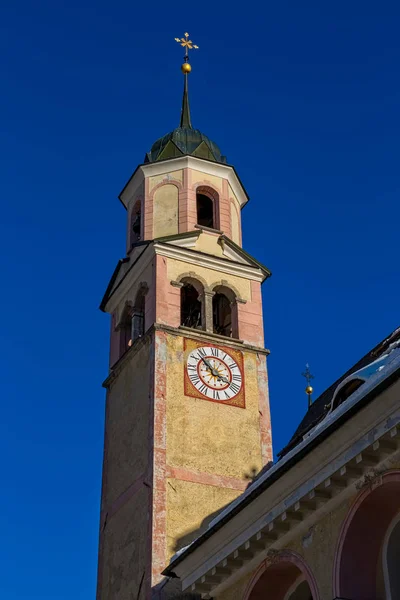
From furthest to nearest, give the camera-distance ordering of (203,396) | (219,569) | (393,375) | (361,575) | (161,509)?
(203,396) → (161,509) → (219,569) → (361,575) → (393,375)

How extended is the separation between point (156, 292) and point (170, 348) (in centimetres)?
179

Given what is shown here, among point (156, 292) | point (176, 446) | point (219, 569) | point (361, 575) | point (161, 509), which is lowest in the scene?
point (361, 575)

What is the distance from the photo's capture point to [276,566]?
17531mm

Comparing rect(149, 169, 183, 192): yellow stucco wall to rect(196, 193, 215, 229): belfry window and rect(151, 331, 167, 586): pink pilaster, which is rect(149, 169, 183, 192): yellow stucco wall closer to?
rect(196, 193, 215, 229): belfry window

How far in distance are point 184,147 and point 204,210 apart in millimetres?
1959

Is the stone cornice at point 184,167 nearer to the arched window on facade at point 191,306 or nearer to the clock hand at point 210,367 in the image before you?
the arched window on facade at point 191,306

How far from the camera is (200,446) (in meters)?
25.5

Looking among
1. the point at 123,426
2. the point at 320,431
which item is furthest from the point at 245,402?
the point at 320,431

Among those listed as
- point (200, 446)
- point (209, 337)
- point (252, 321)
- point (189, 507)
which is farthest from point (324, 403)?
point (189, 507)

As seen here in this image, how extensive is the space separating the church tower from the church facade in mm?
40

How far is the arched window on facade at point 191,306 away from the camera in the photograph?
97.0 feet

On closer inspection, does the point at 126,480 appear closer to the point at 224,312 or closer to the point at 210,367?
the point at 210,367

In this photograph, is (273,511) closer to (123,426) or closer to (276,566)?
(276,566)

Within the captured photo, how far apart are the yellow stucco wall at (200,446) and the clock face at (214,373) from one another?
0.25 metres
